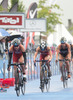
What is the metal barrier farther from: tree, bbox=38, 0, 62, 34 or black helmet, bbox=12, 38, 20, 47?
tree, bbox=38, 0, 62, 34

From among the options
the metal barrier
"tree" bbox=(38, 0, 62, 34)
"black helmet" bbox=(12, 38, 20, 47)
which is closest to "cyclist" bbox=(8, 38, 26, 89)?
"black helmet" bbox=(12, 38, 20, 47)

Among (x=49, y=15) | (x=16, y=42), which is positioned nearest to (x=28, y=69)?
(x=16, y=42)

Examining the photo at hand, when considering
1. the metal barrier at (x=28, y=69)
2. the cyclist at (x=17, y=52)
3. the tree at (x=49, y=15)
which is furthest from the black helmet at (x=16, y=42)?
the tree at (x=49, y=15)

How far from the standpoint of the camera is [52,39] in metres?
93.3

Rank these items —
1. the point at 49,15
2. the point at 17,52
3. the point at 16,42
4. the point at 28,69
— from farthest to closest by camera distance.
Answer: the point at 49,15, the point at 28,69, the point at 17,52, the point at 16,42

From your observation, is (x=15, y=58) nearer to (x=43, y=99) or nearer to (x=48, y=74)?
(x=48, y=74)

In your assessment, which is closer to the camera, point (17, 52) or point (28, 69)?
point (17, 52)

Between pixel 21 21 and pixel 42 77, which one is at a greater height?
pixel 21 21

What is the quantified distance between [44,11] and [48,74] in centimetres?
6878

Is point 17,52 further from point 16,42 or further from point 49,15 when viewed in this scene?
point 49,15

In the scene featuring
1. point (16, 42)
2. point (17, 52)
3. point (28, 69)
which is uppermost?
point (16, 42)

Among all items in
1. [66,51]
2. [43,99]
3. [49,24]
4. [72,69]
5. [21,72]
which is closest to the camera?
[43,99]

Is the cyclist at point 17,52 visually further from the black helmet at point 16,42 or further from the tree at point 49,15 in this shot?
the tree at point 49,15

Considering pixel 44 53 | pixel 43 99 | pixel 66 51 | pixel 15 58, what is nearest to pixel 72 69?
pixel 66 51
